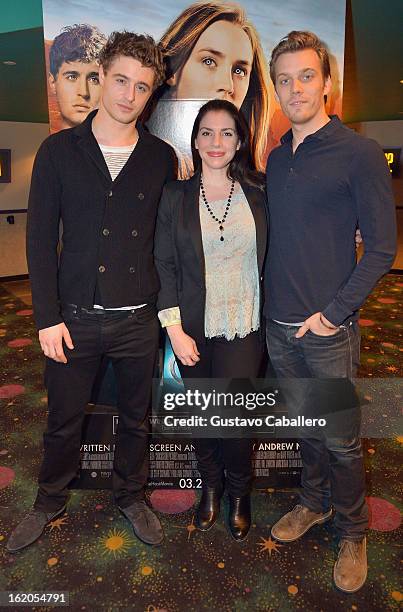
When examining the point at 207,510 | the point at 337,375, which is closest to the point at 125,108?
the point at 337,375

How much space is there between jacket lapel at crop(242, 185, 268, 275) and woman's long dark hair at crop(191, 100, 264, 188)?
3 cm

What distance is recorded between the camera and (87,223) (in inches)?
63.6

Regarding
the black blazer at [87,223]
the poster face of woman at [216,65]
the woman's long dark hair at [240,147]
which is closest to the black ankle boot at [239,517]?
the black blazer at [87,223]

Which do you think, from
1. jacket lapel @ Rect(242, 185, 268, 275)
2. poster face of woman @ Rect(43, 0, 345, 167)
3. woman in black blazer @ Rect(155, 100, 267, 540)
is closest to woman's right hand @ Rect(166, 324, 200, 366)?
woman in black blazer @ Rect(155, 100, 267, 540)

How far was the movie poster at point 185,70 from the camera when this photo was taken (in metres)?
2.10

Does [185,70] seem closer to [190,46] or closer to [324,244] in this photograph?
[190,46]

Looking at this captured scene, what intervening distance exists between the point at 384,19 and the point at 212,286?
3.37 metres

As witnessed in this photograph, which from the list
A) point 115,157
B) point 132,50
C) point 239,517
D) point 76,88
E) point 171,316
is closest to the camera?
point 132,50

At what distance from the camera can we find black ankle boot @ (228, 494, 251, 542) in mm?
1913

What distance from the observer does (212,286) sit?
1710 millimetres

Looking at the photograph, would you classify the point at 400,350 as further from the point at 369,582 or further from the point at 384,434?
the point at 369,582

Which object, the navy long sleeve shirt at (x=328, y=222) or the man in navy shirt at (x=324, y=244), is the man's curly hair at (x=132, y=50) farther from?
the navy long sleeve shirt at (x=328, y=222)

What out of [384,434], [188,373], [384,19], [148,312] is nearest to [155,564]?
[188,373]

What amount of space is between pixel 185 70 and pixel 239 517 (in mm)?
1997
